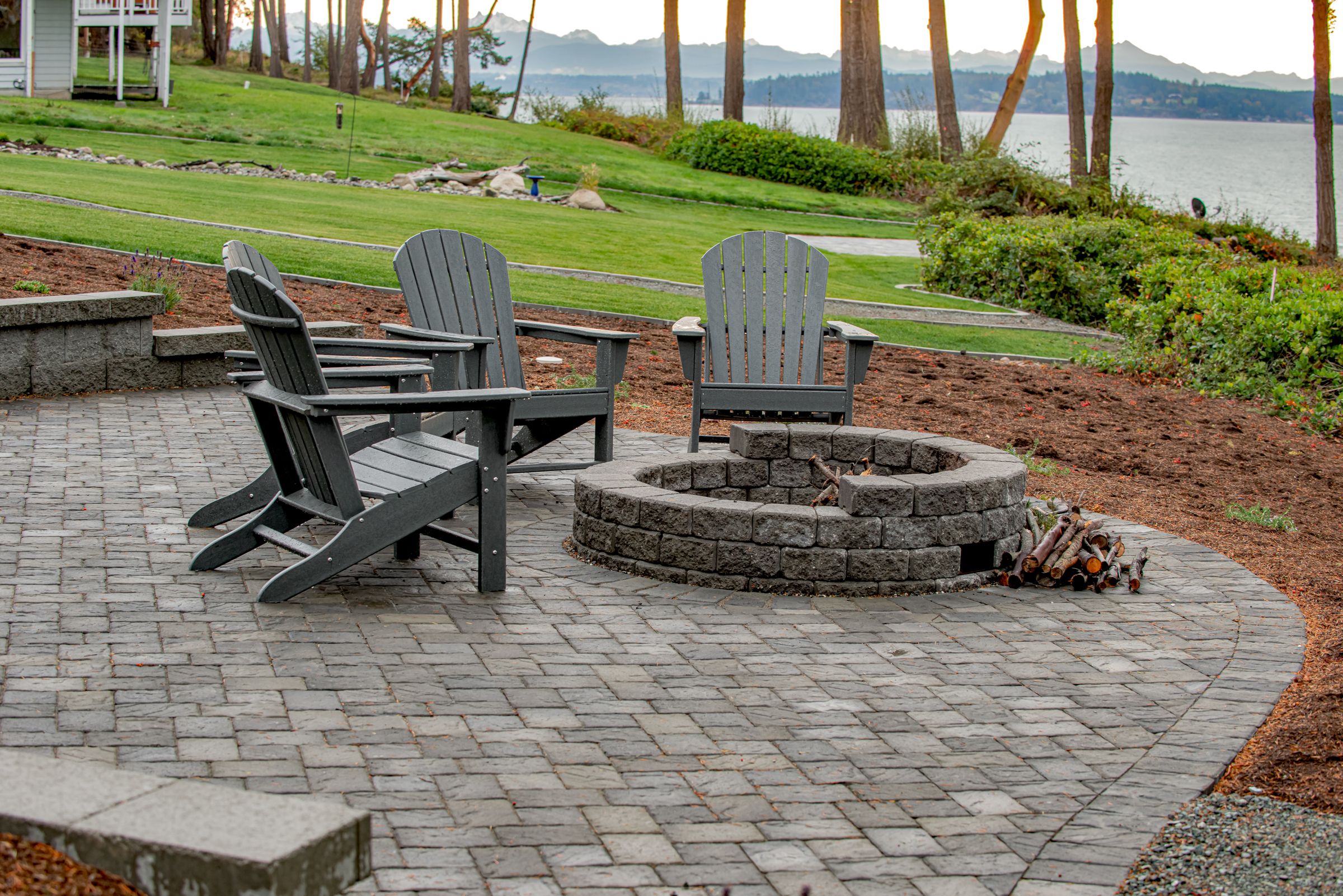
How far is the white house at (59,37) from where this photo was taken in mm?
28047

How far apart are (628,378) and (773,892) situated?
6.89m

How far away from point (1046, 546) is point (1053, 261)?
954 cm

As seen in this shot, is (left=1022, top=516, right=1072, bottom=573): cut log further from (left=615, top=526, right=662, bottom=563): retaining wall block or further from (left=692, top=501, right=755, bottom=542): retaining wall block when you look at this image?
(left=615, top=526, right=662, bottom=563): retaining wall block

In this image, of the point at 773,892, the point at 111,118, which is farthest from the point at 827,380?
the point at 111,118

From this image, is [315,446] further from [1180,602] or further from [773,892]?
[1180,602]

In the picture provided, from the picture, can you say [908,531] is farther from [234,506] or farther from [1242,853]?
[234,506]

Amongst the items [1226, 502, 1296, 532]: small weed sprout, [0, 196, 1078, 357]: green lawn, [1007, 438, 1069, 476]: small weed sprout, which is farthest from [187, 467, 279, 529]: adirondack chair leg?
[0, 196, 1078, 357]: green lawn

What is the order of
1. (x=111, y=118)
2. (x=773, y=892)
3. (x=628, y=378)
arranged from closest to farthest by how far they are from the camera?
(x=773, y=892) → (x=628, y=378) → (x=111, y=118)

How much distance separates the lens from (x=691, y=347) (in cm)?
640

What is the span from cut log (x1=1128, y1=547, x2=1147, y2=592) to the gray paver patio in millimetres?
58

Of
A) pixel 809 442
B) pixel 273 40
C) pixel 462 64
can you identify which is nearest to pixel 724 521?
pixel 809 442

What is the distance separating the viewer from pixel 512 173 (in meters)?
23.5

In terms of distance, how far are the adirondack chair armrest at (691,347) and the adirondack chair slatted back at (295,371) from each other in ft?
7.45

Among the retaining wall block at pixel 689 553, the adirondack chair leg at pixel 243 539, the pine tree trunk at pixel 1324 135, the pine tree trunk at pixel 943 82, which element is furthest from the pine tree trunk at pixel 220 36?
the retaining wall block at pixel 689 553
